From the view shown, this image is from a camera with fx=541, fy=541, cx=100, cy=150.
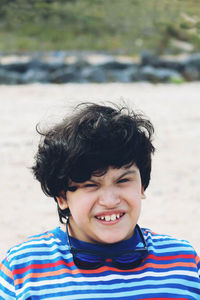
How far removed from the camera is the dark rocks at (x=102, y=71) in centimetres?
1196

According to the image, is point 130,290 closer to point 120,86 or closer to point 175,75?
point 120,86

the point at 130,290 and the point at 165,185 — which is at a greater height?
the point at 165,185

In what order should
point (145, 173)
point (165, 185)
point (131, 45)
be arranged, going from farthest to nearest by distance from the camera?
point (131, 45) → point (165, 185) → point (145, 173)

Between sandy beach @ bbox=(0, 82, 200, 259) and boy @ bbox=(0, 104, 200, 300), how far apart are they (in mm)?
491

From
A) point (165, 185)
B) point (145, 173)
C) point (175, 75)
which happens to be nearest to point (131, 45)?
point (175, 75)

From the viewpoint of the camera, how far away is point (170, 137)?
5.96 m

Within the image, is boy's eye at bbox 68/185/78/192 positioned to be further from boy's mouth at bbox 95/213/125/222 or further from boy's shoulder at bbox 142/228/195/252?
boy's shoulder at bbox 142/228/195/252

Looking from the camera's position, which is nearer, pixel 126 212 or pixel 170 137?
pixel 126 212

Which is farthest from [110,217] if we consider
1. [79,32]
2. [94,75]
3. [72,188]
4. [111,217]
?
[79,32]

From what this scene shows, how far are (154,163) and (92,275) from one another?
10.9ft

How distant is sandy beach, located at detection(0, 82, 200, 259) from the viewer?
127 inches

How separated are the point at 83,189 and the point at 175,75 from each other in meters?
11.7

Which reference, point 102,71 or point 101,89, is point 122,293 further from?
point 102,71

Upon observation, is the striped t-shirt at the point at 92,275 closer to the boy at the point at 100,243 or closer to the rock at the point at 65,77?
the boy at the point at 100,243
